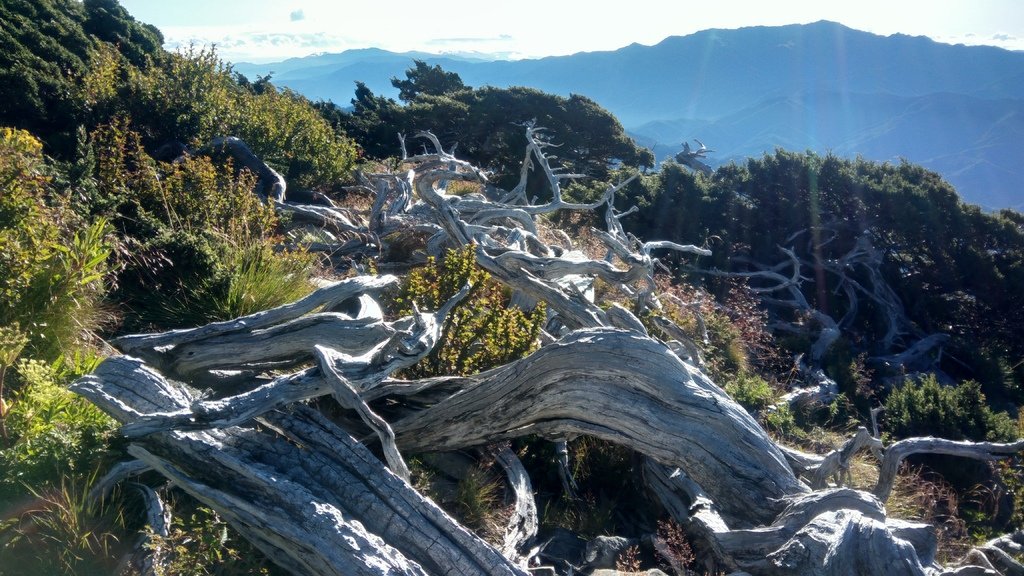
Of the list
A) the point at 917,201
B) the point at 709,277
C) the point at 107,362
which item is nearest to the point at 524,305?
the point at 107,362

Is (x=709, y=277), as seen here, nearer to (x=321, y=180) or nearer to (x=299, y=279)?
(x=321, y=180)

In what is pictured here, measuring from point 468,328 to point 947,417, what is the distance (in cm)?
765

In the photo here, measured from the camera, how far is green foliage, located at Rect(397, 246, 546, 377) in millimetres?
4883

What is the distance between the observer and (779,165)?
63.0 feet

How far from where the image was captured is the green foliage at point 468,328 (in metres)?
4.88

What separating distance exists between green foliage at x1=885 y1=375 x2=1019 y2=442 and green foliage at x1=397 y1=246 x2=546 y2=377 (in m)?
6.49

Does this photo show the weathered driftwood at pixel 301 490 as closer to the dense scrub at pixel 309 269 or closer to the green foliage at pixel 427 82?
the dense scrub at pixel 309 269

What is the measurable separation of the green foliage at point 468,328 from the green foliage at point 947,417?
21.3 ft

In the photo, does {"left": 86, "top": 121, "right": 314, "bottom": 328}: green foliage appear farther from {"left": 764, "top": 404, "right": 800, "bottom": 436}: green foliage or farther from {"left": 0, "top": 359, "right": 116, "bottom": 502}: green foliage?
{"left": 764, "top": 404, "right": 800, "bottom": 436}: green foliage

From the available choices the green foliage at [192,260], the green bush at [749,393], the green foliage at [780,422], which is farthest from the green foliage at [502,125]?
the green foliage at [780,422]

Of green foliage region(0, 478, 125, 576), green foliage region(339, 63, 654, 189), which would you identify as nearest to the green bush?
green foliage region(0, 478, 125, 576)

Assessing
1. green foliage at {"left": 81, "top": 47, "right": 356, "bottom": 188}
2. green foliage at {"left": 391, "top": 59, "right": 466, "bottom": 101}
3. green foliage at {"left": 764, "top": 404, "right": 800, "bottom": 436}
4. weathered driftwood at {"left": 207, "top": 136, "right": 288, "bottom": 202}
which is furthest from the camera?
green foliage at {"left": 391, "top": 59, "right": 466, "bottom": 101}

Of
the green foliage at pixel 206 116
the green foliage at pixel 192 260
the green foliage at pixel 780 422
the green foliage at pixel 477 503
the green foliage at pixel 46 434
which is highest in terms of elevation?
the green foliage at pixel 206 116

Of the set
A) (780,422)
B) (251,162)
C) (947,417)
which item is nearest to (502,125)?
(251,162)
